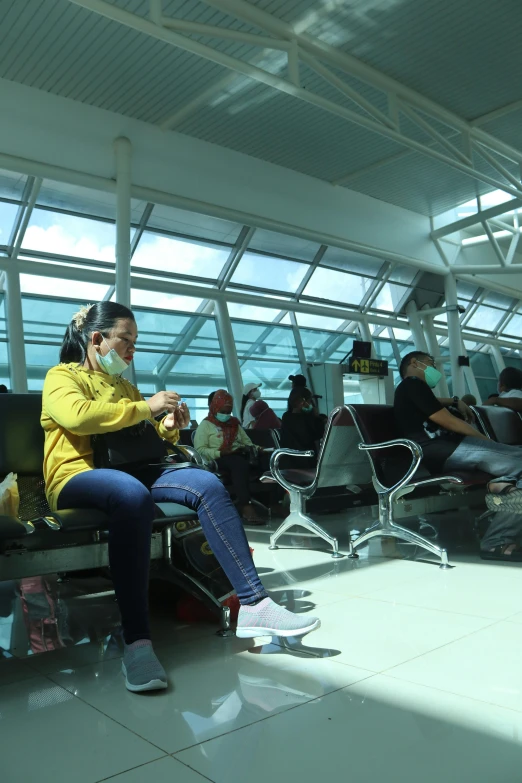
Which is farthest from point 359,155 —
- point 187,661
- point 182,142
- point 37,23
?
point 187,661

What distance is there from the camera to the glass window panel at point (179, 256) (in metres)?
10.9

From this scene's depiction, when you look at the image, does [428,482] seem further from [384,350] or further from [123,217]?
[384,350]

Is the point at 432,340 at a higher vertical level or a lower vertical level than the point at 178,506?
higher

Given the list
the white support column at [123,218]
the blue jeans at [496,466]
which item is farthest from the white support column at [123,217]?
the blue jeans at [496,466]

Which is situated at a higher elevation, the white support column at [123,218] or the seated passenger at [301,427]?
the white support column at [123,218]

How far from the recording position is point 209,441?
5.99 meters

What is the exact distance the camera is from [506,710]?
1.70m

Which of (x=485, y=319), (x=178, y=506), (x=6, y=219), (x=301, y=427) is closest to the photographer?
(x=178, y=506)

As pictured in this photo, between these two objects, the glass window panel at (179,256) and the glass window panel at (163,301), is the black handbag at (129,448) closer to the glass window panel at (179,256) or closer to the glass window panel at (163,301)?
the glass window panel at (163,301)

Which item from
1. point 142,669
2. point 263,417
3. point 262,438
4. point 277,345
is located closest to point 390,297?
point 277,345

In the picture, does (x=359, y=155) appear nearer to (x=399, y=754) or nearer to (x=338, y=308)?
(x=338, y=308)

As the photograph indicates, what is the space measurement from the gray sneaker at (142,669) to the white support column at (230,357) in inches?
372

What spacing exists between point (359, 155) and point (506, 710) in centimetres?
1076

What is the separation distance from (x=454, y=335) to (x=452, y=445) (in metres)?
11.3
